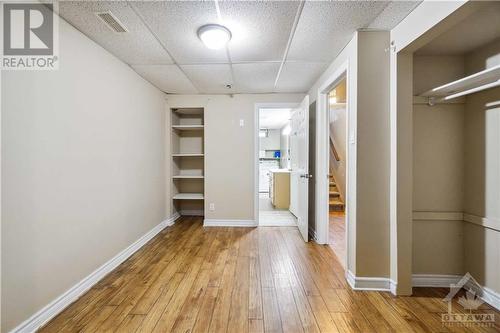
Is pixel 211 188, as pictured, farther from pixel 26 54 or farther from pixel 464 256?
pixel 464 256

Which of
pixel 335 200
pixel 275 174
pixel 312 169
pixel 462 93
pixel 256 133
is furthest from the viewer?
pixel 275 174

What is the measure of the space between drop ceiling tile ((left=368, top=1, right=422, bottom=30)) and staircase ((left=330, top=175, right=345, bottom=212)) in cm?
374

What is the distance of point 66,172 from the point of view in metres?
1.77

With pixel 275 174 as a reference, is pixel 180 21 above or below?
above

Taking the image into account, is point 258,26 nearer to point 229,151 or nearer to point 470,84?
point 470,84

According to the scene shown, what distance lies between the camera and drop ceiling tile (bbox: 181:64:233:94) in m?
2.72

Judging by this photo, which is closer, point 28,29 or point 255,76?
point 28,29

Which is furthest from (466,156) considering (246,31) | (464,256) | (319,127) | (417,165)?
(246,31)

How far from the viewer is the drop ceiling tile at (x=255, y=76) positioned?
2698 mm

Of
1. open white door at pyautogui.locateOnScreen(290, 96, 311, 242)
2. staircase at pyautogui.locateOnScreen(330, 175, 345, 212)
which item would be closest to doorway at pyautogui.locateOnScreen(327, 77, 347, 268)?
staircase at pyautogui.locateOnScreen(330, 175, 345, 212)

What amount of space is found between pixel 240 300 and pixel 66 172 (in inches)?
70.8

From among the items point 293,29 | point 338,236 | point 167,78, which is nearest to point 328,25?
point 293,29

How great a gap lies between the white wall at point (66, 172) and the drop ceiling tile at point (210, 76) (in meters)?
0.76

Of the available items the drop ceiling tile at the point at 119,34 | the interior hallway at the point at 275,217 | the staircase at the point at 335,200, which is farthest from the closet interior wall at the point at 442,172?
the staircase at the point at 335,200
